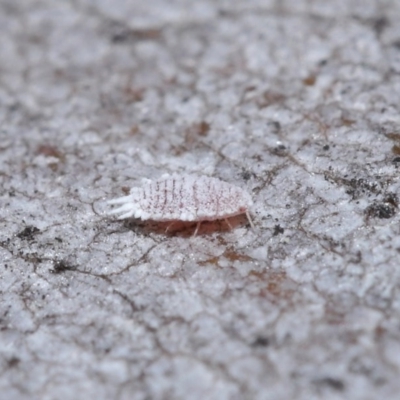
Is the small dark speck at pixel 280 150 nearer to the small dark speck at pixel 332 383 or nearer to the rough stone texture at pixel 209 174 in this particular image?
the rough stone texture at pixel 209 174

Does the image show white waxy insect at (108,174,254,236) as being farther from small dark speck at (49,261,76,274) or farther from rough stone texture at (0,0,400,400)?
small dark speck at (49,261,76,274)

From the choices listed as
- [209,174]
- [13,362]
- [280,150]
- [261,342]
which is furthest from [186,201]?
[13,362]

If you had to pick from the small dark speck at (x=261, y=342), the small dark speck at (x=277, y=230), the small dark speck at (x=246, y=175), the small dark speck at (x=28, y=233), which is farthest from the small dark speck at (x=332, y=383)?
the small dark speck at (x=28, y=233)

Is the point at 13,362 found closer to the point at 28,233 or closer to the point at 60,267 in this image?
the point at 60,267

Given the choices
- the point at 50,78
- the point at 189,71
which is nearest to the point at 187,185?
the point at 189,71

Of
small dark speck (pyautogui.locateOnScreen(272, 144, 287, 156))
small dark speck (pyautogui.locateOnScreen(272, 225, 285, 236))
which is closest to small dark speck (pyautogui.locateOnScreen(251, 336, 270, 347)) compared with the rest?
small dark speck (pyautogui.locateOnScreen(272, 225, 285, 236))

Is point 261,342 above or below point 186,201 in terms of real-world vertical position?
below
